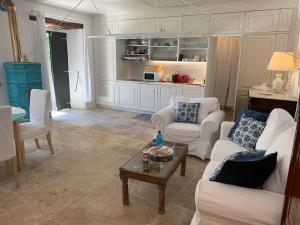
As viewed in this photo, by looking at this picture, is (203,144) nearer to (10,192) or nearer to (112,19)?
(10,192)

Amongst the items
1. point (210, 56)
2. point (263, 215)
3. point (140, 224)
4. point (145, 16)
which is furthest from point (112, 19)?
point (263, 215)

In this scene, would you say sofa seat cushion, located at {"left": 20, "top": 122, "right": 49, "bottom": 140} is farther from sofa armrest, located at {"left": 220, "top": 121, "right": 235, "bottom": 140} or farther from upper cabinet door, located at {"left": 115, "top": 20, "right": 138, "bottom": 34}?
upper cabinet door, located at {"left": 115, "top": 20, "right": 138, "bottom": 34}

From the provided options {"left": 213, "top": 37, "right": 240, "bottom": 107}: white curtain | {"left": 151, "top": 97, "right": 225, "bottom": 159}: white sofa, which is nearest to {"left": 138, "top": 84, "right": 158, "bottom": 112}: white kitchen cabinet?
{"left": 213, "top": 37, "right": 240, "bottom": 107}: white curtain

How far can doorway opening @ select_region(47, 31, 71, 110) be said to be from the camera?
629 centimetres

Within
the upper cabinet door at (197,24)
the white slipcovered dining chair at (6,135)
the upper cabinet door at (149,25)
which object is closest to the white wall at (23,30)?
the upper cabinet door at (149,25)

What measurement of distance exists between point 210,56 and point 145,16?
1990 mm

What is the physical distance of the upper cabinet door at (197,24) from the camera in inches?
205

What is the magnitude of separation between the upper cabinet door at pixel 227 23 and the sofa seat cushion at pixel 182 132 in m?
2.58

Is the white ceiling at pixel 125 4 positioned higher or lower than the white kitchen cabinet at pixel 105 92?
higher

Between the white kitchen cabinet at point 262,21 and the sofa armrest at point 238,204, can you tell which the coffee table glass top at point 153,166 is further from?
the white kitchen cabinet at point 262,21

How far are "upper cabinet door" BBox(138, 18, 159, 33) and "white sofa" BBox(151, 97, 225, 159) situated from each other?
9.08 feet

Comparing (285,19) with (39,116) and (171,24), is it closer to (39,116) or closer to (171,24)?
(171,24)

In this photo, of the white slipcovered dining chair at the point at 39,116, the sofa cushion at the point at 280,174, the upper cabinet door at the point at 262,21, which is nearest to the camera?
the sofa cushion at the point at 280,174

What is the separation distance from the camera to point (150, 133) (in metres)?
4.63
